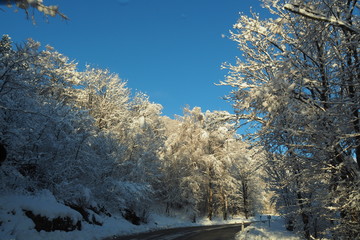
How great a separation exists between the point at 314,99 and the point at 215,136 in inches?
1016

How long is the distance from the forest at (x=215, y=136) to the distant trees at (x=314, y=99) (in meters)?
0.04

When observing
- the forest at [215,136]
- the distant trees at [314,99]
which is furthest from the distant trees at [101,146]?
the distant trees at [314,99]

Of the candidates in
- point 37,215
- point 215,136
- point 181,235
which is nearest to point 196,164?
point 215,136

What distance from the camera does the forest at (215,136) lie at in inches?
200

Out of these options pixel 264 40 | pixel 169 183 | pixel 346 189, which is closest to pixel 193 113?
pixel 169 183

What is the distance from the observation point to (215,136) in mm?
32000

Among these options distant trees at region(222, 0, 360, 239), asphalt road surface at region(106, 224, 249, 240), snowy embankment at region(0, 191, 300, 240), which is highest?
distant trees at region(222, 0, 360, 239)

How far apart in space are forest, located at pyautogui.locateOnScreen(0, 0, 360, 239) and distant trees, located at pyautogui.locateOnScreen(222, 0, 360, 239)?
0.04 metres

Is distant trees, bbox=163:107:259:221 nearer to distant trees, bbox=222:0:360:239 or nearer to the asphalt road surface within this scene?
the asphalt road surface

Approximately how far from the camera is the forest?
5078mm

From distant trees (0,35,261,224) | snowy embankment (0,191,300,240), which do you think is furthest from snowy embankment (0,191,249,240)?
distant trees (0,35,261,224)

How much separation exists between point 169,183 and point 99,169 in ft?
47.0

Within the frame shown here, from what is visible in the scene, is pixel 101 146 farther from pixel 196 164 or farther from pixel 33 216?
pixel 196 164

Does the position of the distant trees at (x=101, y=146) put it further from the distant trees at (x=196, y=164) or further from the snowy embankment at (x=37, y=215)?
the snowy embankment at (x=37, y=215)
